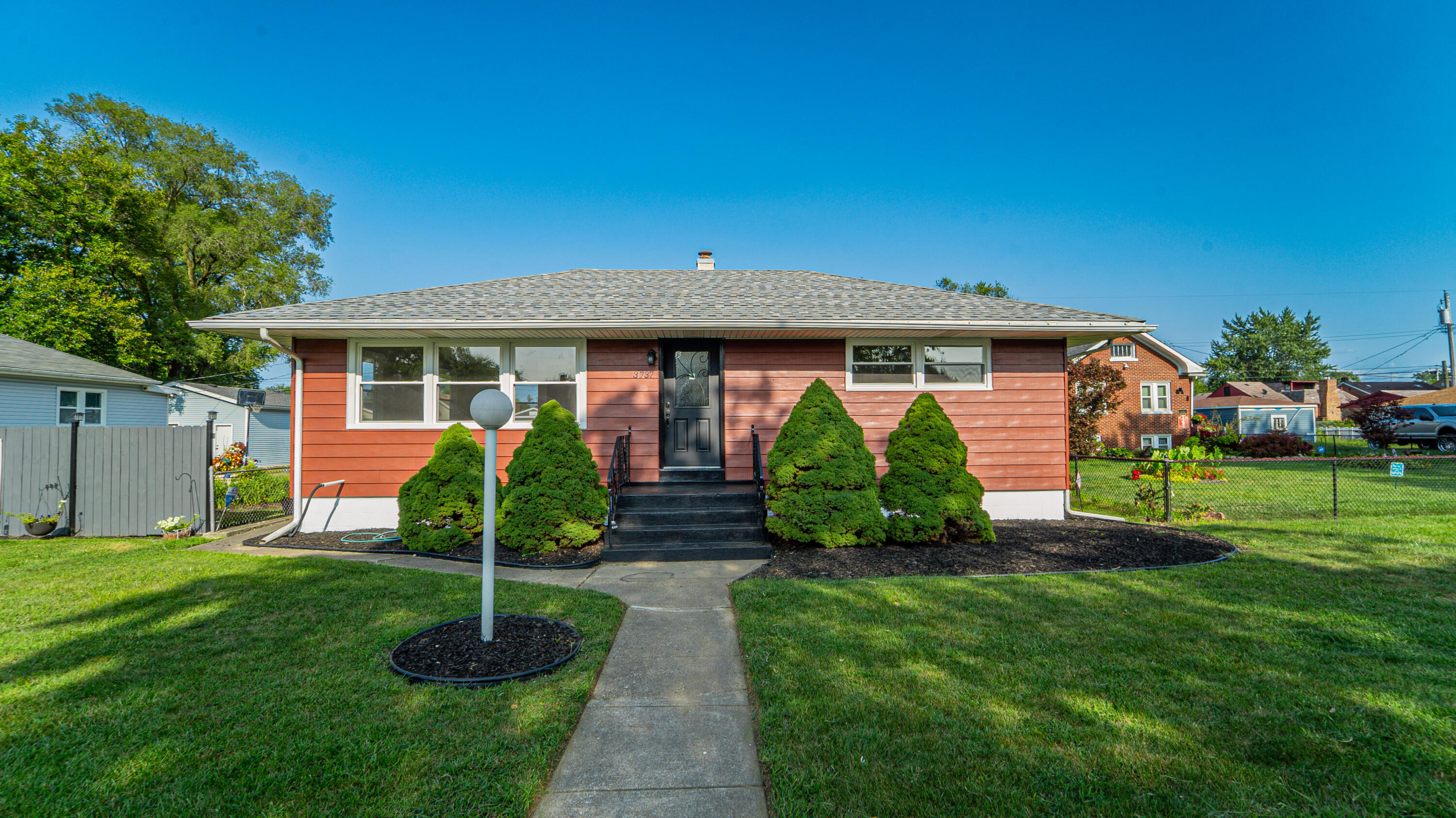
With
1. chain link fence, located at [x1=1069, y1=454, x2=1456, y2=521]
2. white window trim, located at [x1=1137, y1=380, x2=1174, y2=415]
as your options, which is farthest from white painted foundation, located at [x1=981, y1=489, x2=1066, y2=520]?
white window trim, located at [x1=1137, y1=380, x2=1174, y2=415]

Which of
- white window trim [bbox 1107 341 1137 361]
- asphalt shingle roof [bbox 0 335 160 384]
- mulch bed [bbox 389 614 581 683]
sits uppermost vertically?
white window trim [bbox 1107 341 1137 361]

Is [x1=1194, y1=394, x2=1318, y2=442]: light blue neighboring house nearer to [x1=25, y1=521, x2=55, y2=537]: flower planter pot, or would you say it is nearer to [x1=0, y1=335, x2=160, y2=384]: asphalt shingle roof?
[x1=25, y1=521, x2=55, y2=537]: flower planter pot

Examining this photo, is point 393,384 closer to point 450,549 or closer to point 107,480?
point 450,549

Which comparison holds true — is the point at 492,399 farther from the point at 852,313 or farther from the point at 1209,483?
the point at 1209,483

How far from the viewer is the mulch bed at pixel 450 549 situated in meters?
6.47

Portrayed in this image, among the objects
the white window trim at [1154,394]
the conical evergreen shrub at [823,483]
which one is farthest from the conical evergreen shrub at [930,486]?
the white window trim at [1154,394]

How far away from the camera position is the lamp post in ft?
12.3

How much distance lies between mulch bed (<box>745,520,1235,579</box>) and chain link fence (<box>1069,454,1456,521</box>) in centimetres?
149

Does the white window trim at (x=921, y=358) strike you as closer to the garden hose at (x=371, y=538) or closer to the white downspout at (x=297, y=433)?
the garden hose at (x=371, y=538)

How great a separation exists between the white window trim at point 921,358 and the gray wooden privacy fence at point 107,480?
31.4 feet

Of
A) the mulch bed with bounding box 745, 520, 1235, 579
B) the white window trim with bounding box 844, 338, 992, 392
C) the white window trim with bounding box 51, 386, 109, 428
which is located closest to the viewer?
the mulch bed with bounding box 745, 520, 1235, 579

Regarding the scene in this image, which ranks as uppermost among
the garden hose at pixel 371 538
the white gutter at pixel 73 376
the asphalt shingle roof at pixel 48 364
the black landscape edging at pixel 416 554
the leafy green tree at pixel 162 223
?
the leafy green tree at pixel 162 223

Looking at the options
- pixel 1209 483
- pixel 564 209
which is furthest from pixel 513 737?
pixel 1209 483

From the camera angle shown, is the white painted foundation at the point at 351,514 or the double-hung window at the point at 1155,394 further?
the double-hung window at the point at 1155,394
